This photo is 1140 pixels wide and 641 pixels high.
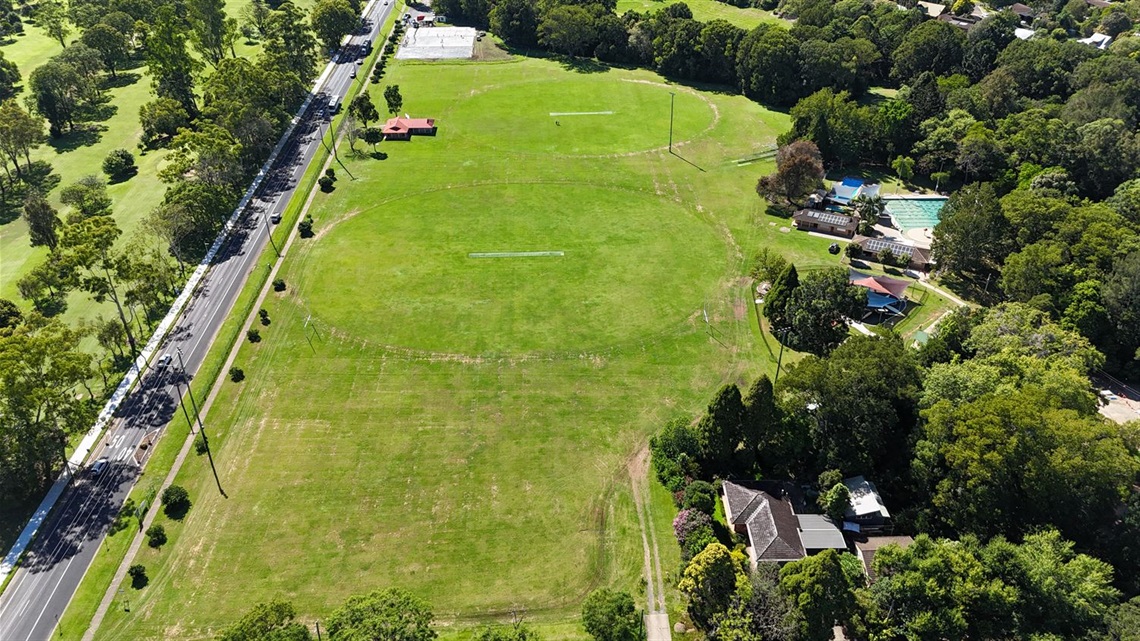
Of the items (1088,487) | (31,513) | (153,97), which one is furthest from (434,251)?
(153,97)

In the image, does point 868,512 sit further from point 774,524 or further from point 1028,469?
point 1028,469

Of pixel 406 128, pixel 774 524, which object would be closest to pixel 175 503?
pixel 774 524

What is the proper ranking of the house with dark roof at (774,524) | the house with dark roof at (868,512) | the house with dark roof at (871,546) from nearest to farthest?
the house with dark roof at (871,546) → the house with dark roof at (774,524) → the house with dark roof at (868,512)

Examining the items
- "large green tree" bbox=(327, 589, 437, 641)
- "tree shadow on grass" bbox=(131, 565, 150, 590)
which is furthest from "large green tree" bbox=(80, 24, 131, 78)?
"large green tree" bbox=(327, 589, 437, 641)

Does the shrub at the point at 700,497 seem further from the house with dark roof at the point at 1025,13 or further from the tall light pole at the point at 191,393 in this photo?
the house with dark roof at the point at 1025,13

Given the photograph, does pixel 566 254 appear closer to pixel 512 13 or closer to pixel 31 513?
pixel 31 513

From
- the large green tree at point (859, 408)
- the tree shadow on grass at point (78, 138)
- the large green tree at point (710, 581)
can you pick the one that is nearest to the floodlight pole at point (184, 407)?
the large green tree at point (710, 581)
